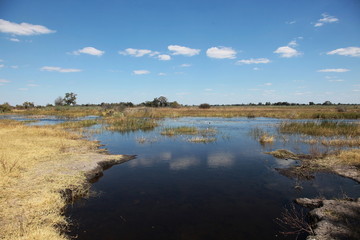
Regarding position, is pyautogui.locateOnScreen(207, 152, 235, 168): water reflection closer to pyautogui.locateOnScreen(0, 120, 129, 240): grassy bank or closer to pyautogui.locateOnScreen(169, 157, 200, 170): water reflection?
pyautogui.locateOnScreen(169, 157, 200, 170): water reflection

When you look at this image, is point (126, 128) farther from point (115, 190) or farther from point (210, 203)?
point (210, 203)

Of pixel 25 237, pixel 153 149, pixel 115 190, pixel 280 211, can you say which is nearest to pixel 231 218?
pixel 280 211

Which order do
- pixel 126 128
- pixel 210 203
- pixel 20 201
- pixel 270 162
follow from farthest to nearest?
pixel 126 128 → pixel 270 162 → pixel 210 203 → pixel 20 201

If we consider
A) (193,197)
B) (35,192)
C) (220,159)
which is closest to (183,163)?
(220,159)

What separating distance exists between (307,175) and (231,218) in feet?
21.1

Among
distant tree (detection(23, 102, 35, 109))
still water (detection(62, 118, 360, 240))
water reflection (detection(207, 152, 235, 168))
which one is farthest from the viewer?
distant tree (detection(23, 102, 35, 109))

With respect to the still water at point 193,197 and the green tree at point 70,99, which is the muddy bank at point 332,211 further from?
the green tree at point 70,99

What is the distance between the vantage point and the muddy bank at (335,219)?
633cm

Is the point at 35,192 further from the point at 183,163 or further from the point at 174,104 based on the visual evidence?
the point at 174,104

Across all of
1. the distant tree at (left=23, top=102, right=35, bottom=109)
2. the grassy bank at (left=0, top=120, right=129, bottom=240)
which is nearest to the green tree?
the distant tree at (left=23, top=102, right=35, bottom=109)

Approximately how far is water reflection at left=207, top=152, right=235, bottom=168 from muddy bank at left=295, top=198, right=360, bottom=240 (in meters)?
6.56

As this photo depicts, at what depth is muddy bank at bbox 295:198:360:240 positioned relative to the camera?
6325 mm

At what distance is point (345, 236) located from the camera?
617 centimetres

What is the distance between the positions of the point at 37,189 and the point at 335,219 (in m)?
10.8
